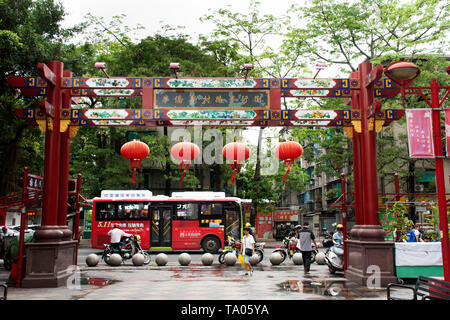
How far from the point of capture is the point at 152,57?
25.8 metres

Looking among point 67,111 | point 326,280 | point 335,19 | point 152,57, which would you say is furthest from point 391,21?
point 67,111

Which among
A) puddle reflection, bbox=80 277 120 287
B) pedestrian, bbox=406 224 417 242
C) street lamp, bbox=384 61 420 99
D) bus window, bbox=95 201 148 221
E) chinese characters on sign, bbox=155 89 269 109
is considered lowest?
puddle reflection, bbox=80 277 120 287

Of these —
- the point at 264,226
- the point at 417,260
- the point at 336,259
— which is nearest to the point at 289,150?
the point at 336,259

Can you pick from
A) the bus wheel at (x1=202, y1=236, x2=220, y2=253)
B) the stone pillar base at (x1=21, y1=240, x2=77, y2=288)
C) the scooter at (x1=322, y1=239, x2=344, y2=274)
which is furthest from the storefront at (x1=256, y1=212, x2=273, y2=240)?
the stone pillar base at (x1=21, y1=240, x2=77, y2=288)

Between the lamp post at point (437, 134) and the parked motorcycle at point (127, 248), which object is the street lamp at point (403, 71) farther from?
the parked motorcycle at point (127, 248)

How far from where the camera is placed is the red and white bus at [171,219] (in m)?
21.0

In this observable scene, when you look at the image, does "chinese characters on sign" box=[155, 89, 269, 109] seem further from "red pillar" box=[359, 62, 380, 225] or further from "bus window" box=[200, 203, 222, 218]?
"bus window" box=[200, 203, 222, 218]

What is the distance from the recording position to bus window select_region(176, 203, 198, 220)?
2116cm

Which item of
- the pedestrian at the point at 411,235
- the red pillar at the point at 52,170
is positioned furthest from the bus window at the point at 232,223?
the red pillar at the point at 52,170

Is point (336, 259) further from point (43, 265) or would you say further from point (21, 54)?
point (21, 54)

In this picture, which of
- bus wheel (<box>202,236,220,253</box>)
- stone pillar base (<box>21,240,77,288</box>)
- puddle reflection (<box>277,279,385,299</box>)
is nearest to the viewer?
puddle reflection (<box>277,279,385,299</box>)

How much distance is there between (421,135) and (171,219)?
625 inches

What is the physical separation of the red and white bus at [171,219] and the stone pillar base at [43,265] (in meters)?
11.3

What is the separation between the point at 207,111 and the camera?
10.5m
